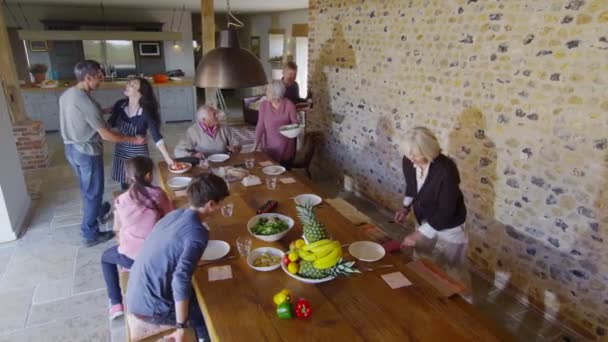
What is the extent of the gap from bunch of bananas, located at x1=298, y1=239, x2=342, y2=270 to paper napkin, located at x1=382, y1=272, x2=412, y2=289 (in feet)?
1.01

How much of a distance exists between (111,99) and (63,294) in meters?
6.73

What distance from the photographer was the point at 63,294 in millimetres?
3211

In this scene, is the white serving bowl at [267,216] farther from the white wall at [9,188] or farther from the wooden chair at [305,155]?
the white wall at [9,188]

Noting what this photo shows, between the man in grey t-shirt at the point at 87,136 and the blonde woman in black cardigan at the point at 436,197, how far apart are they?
276cm

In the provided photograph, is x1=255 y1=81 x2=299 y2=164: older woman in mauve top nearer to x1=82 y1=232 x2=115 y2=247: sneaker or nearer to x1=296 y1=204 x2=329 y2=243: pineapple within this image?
x1=82 y1=232 x2=115 y2=247: sneaker

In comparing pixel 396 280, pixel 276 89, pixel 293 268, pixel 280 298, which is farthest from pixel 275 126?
pixel 280 298

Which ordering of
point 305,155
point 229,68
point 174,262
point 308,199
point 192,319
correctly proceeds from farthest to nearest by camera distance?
point 305,155
point 308,199
point 229,68
point 192,319
point 174,262

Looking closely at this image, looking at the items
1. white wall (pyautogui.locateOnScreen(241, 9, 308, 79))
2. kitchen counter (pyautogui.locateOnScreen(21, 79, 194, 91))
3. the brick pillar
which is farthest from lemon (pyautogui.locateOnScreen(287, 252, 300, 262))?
white wall (pyautogui.locateOnScreen(241, 9, 308, 79))

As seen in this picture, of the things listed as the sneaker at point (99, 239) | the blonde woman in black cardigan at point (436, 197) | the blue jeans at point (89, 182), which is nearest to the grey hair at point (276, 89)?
the blue jeans at point (89, 182)

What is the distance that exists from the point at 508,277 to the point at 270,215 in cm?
223

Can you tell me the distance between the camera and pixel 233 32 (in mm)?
3012

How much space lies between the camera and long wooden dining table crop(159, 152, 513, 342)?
167 cm

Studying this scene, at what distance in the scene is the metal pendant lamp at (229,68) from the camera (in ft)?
9.37

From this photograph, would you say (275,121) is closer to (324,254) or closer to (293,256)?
(293,256)
